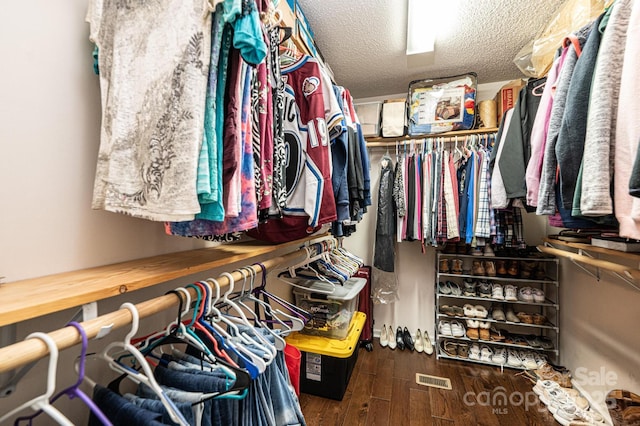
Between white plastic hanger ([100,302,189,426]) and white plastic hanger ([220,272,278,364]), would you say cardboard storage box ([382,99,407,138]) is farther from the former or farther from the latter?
white plastic hanger ([100,302,189,426])

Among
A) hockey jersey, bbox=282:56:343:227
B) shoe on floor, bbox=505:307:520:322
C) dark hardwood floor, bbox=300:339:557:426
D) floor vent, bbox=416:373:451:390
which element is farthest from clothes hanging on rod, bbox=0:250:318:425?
shoe on floor, bbox=505:307:520:322

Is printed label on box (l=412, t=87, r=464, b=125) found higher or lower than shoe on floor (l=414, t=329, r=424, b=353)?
higher

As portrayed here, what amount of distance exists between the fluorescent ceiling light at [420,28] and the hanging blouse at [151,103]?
1451 millimetres

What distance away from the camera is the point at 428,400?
5.48 feet

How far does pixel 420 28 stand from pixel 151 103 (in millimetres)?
1736

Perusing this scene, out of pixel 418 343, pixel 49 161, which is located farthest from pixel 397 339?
pixel 49 161

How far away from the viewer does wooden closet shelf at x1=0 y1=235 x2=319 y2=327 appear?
402 millimetres

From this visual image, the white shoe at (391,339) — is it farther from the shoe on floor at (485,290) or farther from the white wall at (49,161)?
the white wall at (49,161)

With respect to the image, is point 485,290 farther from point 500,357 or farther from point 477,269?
point 500,357

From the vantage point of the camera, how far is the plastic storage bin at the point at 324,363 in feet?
5.25

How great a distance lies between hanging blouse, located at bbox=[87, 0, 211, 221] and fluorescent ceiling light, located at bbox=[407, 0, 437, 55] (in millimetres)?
1451

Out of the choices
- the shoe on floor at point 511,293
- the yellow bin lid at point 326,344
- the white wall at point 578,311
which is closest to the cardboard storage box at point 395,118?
the white wall at point 578,311

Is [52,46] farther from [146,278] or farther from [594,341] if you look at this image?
[594,341]

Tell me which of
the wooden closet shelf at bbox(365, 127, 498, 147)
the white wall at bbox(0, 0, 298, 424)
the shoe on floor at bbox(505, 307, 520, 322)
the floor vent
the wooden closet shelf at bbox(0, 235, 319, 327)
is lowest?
the floor vent
